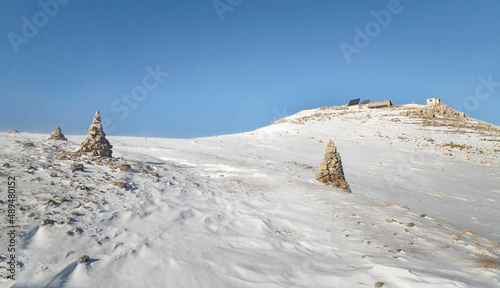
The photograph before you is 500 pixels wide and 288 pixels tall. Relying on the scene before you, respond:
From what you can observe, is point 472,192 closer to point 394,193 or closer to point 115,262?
point 394,193

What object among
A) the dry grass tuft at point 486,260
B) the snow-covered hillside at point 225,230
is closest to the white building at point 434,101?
the snow-covered hillside at point 225,230

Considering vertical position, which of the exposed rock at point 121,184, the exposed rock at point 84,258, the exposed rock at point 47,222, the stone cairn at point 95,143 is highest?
the stone cairn at point 95,143

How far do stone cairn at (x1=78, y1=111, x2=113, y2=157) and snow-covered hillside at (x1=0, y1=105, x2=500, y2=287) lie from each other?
2.80ft

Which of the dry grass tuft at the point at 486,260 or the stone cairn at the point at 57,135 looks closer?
the dry grass tuft at the point at 486,260

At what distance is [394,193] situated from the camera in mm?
12594

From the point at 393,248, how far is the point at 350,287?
201cm

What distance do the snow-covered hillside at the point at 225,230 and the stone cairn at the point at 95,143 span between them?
85 centimetres

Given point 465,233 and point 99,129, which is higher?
point 99,129

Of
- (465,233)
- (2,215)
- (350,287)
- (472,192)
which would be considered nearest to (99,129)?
(2,215)

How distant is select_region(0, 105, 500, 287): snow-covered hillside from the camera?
3988 millimetres

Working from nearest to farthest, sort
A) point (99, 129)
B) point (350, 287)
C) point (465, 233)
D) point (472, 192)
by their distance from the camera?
1. point (350, 287)
2. point (465, 233)
3. point (99, 129)
4. point (472, 192)

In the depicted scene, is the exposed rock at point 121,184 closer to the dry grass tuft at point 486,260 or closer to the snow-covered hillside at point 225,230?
the snow-covered hillside at point 225,230

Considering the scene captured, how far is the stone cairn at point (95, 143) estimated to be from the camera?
10.2 m

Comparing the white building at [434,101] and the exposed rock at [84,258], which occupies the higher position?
Answer: the white building at [434,101]
